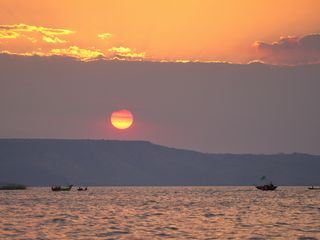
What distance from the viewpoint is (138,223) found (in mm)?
85438

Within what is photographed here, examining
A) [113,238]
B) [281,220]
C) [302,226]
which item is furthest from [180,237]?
[281,220]

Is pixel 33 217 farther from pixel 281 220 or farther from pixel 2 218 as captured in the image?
pixel 281 220

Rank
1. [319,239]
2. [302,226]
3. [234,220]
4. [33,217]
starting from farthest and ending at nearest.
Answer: [33,217]
[234,220]
[302,226]
[319,239]

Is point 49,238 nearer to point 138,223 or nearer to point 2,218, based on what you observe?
point 138,223

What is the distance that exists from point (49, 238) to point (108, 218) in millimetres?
27244

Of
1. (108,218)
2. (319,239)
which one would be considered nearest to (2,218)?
(108,218)

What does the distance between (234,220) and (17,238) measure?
31.6 metres

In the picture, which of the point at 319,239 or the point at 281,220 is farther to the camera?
the point at 281,220

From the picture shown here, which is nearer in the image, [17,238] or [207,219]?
[17,238]

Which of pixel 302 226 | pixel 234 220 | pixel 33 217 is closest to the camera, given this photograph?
pixel 302 226

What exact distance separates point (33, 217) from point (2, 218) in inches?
168

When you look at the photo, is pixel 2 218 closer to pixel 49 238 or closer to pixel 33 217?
pixel 33 217

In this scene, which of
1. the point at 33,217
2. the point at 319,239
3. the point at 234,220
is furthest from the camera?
the point at 33,217

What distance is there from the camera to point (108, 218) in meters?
95.1
